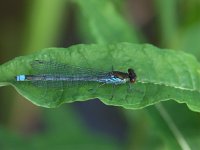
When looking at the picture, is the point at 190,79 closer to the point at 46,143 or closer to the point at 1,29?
the point at 46,143

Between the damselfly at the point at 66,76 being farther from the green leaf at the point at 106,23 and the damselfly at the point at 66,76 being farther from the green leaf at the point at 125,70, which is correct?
the green leaf at the point at 106,23

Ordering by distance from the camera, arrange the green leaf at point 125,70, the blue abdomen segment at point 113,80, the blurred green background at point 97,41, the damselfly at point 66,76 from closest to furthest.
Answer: the green leaf at point 125,70, the damselfly at point 66,76, the blue abdomen segment at point 113,80, the blurred green background at point 97,41

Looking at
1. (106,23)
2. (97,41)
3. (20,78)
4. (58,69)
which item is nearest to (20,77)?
(20,78)

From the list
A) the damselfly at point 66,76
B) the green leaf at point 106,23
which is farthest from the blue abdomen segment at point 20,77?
the green leaf at point 106,23

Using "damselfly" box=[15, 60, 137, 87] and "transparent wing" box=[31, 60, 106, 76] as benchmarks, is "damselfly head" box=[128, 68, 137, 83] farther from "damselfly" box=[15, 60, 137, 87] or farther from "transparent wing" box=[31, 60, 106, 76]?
"transparent wing" box=[31, 60, 106, 76]

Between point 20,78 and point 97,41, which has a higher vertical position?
point 97,41

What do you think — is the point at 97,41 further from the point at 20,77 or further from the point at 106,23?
the point at 20,77
